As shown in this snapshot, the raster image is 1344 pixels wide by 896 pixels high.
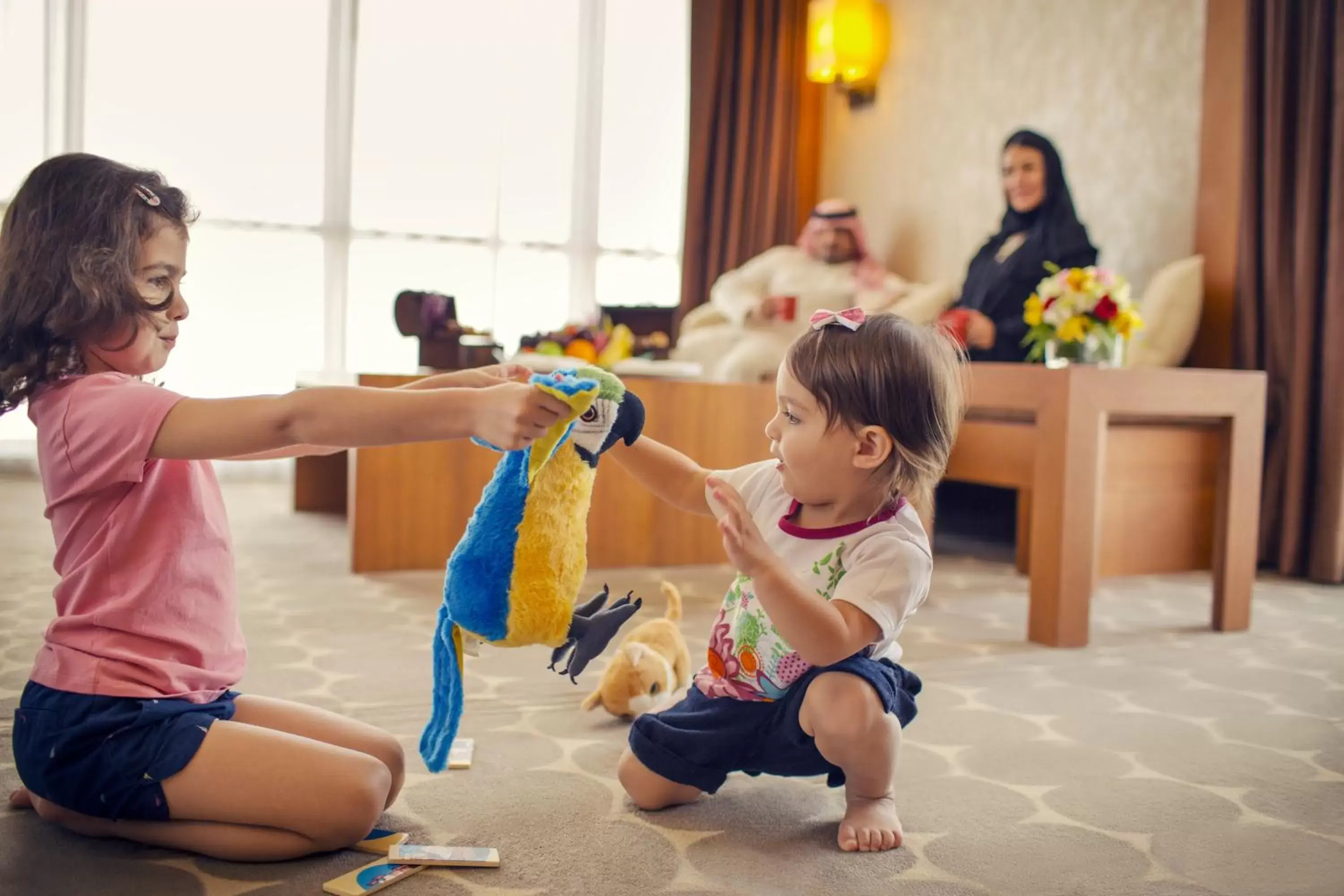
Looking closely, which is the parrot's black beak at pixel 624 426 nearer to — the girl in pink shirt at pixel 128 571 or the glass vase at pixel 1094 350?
the girl in pink shirt at pixel 128 571

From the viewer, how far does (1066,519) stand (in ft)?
7.16

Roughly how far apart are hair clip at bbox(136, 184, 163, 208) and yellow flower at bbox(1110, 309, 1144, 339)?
78.5 inches

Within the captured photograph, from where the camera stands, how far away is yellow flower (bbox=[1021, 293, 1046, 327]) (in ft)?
8.49

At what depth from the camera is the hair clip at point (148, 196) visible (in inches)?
44.7

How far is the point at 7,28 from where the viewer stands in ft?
14.3

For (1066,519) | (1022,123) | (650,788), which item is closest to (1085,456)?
(1066,519)

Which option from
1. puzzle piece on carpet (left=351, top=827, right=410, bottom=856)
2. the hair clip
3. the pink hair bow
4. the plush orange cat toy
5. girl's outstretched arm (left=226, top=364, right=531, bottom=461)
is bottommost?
puzzle piece on carpet (left=351, top=827, right=410, bottom=856)

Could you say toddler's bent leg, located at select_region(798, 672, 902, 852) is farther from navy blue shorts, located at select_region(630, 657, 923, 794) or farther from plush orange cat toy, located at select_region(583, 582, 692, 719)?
plush orange cat toy, located at select_region(583, 582, 692, 719)

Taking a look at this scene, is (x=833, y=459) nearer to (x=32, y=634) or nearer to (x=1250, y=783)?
(x=1250, y=783)

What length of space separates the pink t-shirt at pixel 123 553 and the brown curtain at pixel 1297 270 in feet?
9.45

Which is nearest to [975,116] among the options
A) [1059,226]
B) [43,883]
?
[1059,226]

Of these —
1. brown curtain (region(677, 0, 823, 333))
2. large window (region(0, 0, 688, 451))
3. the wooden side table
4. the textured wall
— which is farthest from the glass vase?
large window (region(0, 0, 688, 451))

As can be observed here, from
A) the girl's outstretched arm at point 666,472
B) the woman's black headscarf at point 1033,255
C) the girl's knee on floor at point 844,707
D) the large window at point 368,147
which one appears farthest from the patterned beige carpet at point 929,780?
the large window at point 368,147

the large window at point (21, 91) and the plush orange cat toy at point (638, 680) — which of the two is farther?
the large window at point (21, 91)
